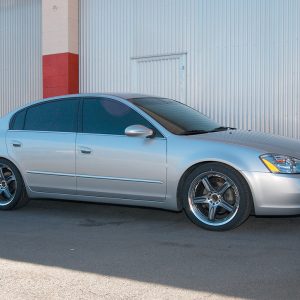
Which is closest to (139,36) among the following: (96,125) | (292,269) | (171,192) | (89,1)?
(89,1)

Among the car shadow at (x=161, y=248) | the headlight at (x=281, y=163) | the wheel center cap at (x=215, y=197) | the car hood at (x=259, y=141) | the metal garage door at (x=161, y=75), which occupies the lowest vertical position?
the car shadow at (x=161, y=248)

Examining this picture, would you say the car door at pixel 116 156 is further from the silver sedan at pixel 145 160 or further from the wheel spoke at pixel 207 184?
the wheel spoke at pixel 207 184

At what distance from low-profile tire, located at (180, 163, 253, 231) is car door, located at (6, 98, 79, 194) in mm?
1592

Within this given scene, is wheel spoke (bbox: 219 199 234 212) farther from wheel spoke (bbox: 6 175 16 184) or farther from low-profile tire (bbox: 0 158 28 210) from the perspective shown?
wheel spoke (bbox: 6 175 16 184)

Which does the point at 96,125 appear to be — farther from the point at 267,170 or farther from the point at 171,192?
the point at 267,170

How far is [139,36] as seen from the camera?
40.8ft

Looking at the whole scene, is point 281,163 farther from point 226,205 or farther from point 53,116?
point 53,116

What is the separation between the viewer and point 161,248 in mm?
5391

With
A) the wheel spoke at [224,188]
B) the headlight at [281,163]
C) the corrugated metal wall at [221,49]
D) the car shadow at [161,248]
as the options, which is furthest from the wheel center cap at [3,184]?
the corrugated metal wall at [221,49]

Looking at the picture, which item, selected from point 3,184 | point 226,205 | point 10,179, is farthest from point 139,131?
point 3,184

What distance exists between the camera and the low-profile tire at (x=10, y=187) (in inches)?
290

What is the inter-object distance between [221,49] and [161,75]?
1505mm

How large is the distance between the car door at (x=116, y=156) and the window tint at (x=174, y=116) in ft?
0.60

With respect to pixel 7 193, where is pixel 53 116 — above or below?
above
